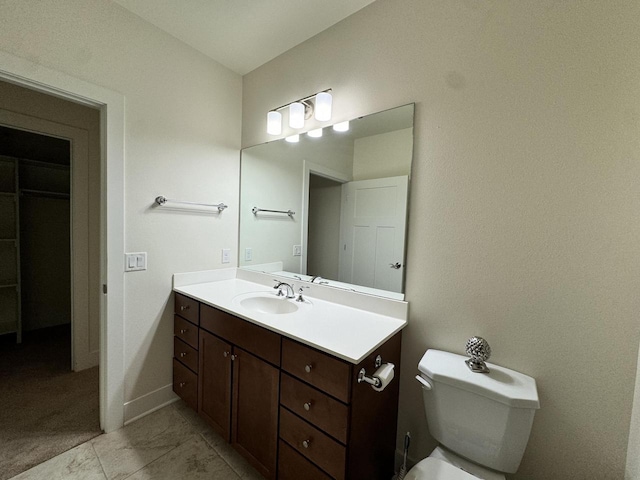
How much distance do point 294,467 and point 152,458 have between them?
0.89 metres

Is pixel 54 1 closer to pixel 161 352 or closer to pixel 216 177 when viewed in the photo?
pixel 216 177

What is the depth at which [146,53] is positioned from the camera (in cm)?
166

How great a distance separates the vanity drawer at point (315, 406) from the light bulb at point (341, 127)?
1367 mm

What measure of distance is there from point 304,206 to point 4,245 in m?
3.15

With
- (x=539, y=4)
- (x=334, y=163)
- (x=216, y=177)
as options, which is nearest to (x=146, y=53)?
(x=216, y=177)

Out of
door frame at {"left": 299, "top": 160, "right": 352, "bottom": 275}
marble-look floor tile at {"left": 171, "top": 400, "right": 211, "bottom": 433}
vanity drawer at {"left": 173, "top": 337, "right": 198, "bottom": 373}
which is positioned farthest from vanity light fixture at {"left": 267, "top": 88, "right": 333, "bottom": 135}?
marble-look floor tile at {"left": 171, "top": 400, "right": 211, "bottom": 433}

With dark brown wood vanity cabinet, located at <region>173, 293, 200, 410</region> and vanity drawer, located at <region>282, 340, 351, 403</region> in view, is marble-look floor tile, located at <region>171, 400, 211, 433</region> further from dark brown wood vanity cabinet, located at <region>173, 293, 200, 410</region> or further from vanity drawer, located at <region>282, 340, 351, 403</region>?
vanity drawer, located at <region>282, 340, 351, 403</region>

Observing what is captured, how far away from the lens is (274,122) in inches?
73.0

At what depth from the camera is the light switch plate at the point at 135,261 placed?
1628 millimetres

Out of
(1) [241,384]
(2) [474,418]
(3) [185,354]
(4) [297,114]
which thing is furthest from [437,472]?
(4) [297,114]

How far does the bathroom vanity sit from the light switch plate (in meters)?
0.30

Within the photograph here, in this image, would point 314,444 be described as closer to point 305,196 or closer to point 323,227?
point 323,227

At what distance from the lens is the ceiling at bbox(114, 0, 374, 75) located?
148 centimetres

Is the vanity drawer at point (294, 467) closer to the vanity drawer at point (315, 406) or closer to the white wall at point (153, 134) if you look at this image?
the vanity drawer at point (315, 406)
